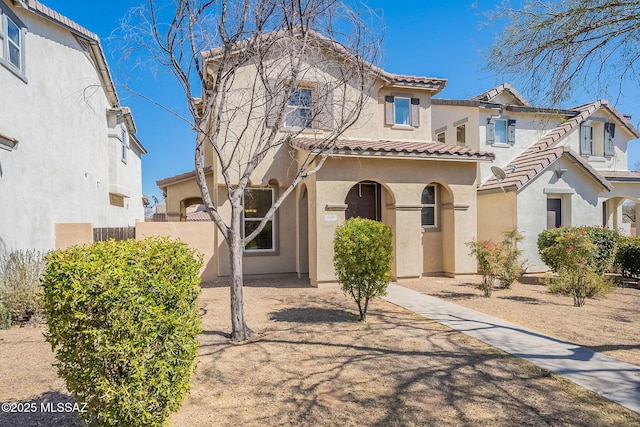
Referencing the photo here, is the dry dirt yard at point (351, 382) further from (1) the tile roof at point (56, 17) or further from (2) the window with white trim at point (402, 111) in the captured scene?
(2) the window with white trim at point (402, 111)

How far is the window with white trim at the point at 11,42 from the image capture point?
8.67 m

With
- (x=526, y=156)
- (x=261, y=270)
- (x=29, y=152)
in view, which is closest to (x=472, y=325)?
(x=261, y=270)

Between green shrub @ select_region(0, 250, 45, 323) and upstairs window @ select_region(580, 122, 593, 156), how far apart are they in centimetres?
2226

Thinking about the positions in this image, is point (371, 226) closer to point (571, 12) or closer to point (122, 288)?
point (571, 12)

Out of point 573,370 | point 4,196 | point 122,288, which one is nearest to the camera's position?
point 122,288

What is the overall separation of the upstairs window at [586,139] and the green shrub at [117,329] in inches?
841

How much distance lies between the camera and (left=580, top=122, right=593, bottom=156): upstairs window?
1864 centimetres

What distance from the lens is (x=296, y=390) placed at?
4.46m

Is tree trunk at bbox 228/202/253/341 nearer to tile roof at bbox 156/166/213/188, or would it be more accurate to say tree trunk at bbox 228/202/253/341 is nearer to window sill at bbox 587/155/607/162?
tile roof at bbox 156/166/213/188

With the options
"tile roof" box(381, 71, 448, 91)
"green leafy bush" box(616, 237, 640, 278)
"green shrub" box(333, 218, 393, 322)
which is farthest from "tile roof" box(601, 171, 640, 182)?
"green shrub" box(333, 218, 393, 322)

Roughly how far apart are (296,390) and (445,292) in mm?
7211

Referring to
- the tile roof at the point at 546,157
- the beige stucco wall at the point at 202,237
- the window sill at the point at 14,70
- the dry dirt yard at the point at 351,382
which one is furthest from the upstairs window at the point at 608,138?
the window sill at the point at 14,70

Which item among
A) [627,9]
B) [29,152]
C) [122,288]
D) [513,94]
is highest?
[513,94]

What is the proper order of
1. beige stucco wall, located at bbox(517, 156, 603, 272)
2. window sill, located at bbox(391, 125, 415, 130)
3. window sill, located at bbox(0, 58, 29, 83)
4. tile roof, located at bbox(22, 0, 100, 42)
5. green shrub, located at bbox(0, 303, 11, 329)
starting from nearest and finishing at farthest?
green shrub, located at bbox(0, 303, 11, 329), window sill, located at bbox(0, 58, 29, 83), tile roof, located at bbox(22, 0, 100, 42), window sill, located at bbox(391, 125, 415, 130), beige stucco wall, located at bbox(517, 156, 603, 272)
